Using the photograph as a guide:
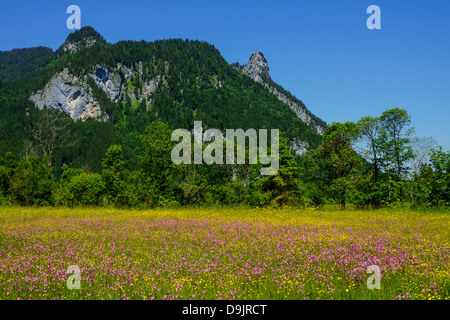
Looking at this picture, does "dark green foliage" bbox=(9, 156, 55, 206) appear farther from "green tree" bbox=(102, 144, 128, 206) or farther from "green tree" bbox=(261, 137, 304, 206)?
"green tree" bbox=(261, 137, 304, 206)

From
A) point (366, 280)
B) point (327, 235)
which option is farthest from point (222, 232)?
point (366, 280)

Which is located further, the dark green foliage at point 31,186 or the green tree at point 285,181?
the dark green foliage at point 31,186

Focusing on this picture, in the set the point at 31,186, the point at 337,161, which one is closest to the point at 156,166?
the point at 31,186

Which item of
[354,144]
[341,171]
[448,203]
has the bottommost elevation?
[448,203]

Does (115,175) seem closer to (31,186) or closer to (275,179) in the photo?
(31,186)

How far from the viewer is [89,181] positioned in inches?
1467

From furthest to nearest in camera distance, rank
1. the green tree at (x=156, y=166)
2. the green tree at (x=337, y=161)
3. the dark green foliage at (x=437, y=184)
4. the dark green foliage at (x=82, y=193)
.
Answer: the dark green foliage at (x=82, y=193), the green tree at (x=156, y=166), the green tree at (x=337, y=161), the dark green foliage at (x=437, y=184)

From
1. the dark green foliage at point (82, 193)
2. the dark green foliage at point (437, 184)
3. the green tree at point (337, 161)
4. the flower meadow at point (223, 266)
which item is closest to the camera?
the flower meadow at point (223, 266)

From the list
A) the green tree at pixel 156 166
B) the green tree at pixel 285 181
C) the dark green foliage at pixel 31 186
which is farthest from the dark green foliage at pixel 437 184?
the dark green foliage at pixel 31 186

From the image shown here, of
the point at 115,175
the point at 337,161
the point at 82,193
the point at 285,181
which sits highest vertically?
the point at 337,161

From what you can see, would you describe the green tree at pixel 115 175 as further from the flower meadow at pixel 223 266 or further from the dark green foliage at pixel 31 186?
the flower meadow at pixel 223 266

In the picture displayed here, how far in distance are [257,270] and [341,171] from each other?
28.5 meters

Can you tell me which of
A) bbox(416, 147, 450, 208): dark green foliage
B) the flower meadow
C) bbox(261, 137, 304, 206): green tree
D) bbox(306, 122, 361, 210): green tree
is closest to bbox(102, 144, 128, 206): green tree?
bbox(261, 137, 304, 206): green tree
